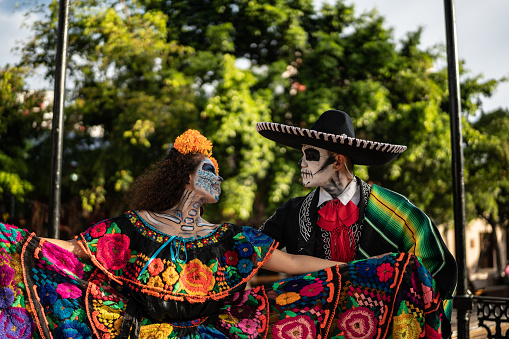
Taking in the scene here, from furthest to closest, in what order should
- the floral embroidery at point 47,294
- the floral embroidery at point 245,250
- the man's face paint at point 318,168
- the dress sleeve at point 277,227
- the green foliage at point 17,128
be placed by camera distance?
the green foliage at point 17,128
the dress sleeve at point 277,227
the man's face paint at point 318,168
the floral embroidery at point 245,250
the floral embroidery at point 47,294

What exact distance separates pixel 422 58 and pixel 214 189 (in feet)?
35.3

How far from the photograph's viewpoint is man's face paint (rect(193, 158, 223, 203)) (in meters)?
3.93

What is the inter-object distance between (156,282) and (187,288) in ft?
0.62

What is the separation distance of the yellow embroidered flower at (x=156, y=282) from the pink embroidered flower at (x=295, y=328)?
29.4 inches

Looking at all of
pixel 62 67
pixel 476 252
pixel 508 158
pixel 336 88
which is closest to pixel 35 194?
pixel 336 88

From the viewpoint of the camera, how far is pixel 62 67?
5.71m

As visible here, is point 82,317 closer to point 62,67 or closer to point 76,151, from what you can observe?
point 62,67

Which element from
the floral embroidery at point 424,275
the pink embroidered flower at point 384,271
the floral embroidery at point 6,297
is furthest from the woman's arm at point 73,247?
the floral embroidery at point 424,275

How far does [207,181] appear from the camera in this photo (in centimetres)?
396

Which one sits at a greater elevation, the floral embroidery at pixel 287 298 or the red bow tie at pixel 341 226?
the red bow tie at pixel 341 226

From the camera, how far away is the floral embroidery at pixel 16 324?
341 cm

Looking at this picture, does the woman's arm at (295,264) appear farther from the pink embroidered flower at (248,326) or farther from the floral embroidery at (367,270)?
the pink embroidered flower at (248,326)

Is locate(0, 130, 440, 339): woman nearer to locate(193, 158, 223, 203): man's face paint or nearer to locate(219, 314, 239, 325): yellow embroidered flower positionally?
locate(219, 314, 239, 325): yellow embroidered flower

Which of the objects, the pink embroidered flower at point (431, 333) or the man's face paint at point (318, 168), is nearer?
the pink embroidered flower at point (431, 333)
